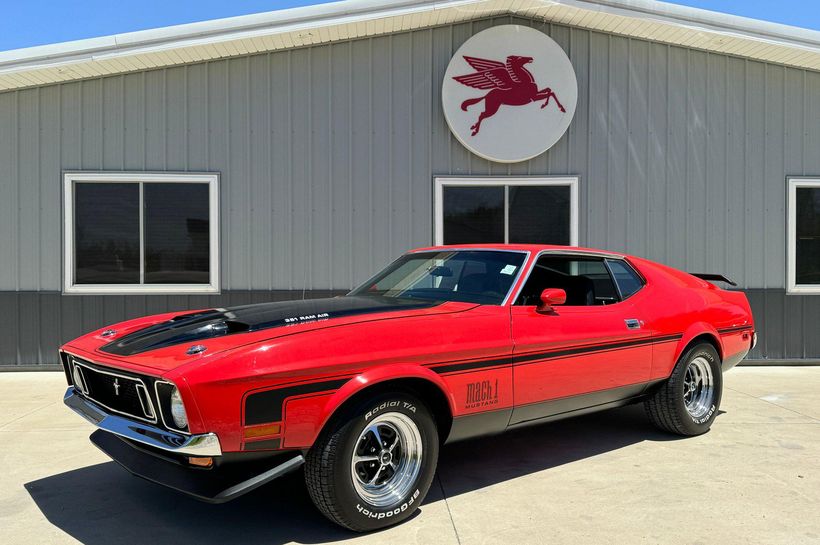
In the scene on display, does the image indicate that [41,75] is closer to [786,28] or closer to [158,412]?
[158,412]

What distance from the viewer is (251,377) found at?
2660 millimetres

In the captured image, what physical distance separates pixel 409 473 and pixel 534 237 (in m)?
5.47

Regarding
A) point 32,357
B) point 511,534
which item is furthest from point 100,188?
point 511,534

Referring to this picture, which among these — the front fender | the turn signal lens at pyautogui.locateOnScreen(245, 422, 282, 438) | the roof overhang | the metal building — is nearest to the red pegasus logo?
the metal building

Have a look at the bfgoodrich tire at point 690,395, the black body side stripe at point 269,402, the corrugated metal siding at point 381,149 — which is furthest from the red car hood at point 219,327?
the corrugated metal siding at point 381,149

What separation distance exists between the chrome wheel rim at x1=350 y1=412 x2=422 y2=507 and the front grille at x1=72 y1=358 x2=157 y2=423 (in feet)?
3.38

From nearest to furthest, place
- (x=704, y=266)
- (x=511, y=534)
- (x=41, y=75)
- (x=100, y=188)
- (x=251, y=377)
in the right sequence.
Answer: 1. (x=251, y=377)
2. (x=511, y=534)
3. (x=41, y=75)
4. (x=100, y=188)
5. (x=704, y=266)

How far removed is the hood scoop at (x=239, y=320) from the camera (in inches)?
121

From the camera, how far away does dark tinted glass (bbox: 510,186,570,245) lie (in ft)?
26.7

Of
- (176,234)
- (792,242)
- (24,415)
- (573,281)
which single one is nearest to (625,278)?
(573,281)

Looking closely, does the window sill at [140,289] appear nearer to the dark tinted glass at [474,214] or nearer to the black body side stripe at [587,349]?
the dark tinted glass at [474,214]

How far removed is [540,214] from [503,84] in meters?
1.81

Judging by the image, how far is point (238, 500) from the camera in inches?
139

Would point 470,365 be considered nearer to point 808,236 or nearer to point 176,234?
point 176,234
